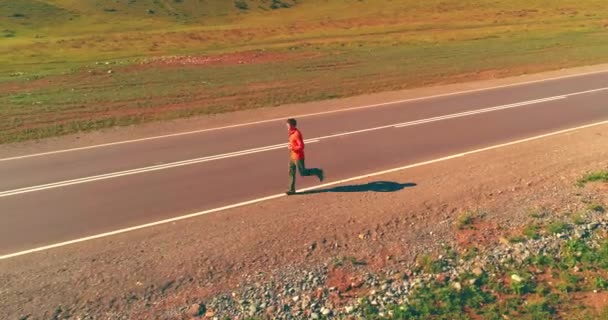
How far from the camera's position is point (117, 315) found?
812cm

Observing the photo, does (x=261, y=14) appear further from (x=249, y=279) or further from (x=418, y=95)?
(x=249, y=279)

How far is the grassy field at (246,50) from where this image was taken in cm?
2336

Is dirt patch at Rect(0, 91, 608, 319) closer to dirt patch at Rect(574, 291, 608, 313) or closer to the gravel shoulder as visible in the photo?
the gravel shoulder

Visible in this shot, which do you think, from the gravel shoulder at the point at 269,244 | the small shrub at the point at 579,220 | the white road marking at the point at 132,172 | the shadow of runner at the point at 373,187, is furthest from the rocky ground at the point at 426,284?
the white road marking at the point at 132,172

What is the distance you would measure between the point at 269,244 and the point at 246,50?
103 ft

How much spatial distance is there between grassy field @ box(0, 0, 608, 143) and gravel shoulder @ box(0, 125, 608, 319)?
32.3ft

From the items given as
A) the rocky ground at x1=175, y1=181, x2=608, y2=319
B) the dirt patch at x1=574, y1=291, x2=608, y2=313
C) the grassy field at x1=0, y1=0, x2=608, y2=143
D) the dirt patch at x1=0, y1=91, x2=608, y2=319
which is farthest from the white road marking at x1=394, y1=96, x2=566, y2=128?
the dirt patch at x1=574, y1=291, x2=608, y2=313

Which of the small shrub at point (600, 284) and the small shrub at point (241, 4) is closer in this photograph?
the small shrub at point (600, 284)

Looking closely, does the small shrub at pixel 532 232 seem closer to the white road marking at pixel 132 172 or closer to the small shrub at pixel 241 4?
the white road marking at pixel 132 172

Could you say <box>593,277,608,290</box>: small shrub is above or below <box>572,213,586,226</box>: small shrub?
below

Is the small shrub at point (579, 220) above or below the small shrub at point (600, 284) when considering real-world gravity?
above

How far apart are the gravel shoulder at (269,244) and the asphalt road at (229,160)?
98 centimetres

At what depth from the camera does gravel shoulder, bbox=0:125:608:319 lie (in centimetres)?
856

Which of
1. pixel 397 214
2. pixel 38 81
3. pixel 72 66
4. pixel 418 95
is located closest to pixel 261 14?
pixel 72 66
